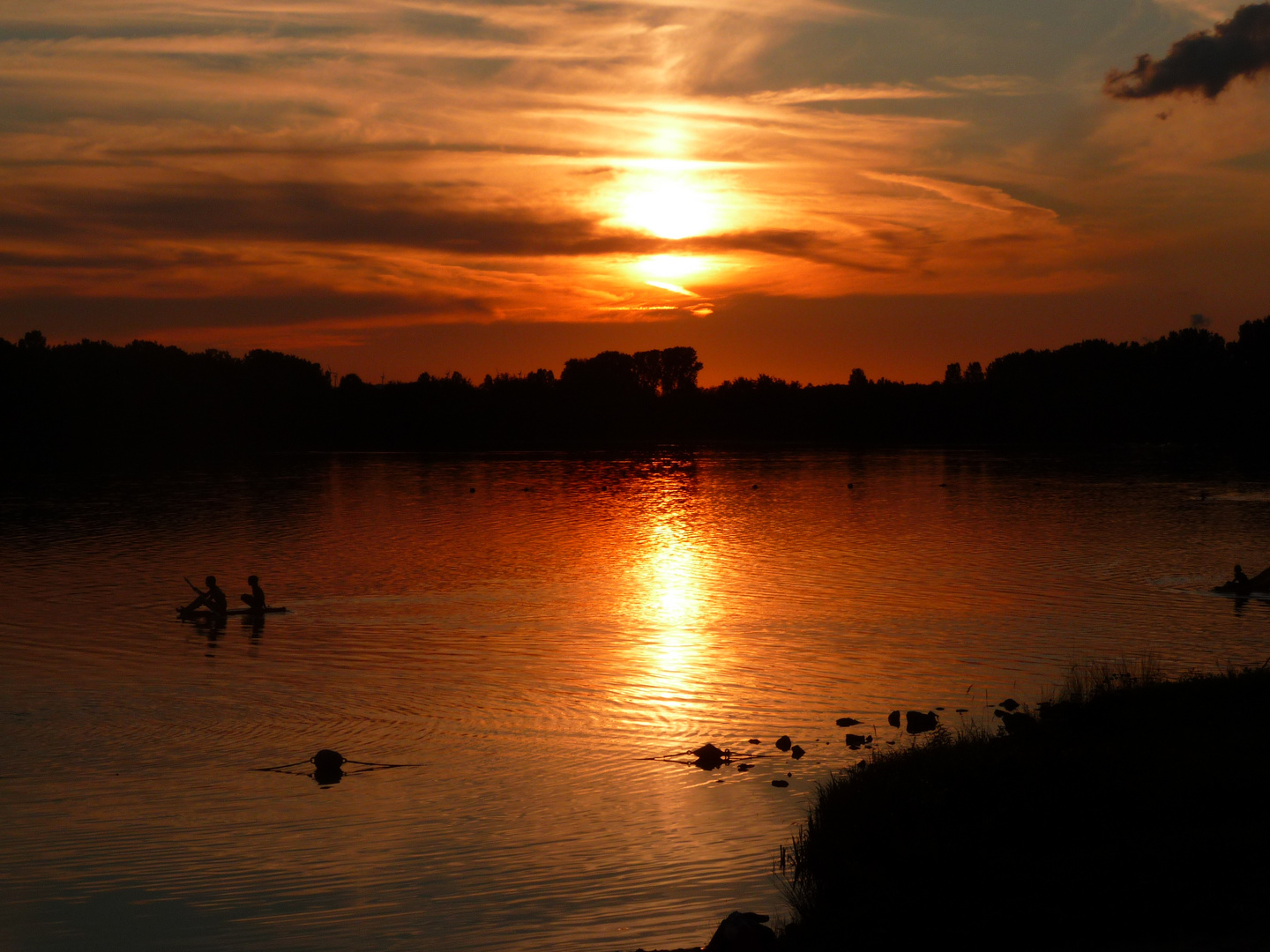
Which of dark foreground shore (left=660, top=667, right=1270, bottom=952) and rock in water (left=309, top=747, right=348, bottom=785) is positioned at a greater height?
dark foreground shore (left=660, top=667, right=1270, bottom=952)

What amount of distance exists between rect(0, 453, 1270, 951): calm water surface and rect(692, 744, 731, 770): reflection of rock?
1.67ft

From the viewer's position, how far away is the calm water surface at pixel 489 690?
48.0 ft

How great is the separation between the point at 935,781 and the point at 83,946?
10.5 m

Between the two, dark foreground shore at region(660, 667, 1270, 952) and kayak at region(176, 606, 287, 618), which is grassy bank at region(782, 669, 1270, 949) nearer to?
dark foreground shore at region(660, 667, 1270, 952)

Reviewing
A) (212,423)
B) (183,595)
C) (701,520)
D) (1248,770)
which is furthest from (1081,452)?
(1248,770)

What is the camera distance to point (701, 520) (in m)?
79.6

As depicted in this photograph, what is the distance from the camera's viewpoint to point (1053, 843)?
1278 centimetres

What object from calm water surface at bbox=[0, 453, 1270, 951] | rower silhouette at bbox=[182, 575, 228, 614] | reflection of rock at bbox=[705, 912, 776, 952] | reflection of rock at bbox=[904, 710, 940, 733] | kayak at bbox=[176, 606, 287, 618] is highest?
reflection of rock at bbox=[705, 912, 776, 952]

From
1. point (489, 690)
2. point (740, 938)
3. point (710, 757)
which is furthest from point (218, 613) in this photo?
point (740, 938)

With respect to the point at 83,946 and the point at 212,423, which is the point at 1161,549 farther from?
the point at 212,423

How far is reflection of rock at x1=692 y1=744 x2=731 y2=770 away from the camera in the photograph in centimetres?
2009

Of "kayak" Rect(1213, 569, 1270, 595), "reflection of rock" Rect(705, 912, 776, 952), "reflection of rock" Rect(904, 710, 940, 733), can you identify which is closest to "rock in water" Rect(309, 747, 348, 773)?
"reflection of rock" Rect(705, 912, 776, 952)

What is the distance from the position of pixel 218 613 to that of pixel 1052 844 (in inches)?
1205

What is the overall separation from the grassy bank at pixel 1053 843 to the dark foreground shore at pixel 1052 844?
20 millimetres
